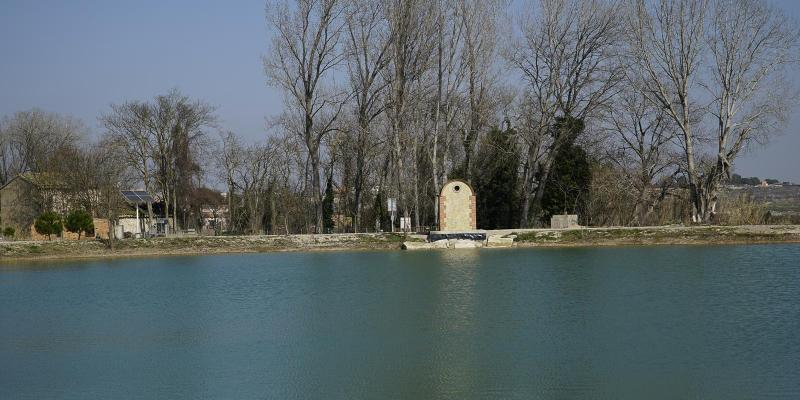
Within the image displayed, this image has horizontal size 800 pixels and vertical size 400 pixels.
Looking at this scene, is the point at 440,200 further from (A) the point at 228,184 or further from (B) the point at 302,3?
(A) the point at 228,184

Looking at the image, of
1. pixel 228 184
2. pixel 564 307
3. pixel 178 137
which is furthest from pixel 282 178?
pixel 564 307

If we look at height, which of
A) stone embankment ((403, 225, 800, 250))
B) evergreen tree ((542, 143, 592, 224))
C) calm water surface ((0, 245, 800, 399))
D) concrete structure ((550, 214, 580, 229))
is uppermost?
evergreen tree ((542, 143, 592, 224))

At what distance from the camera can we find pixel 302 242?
3600 centimetres

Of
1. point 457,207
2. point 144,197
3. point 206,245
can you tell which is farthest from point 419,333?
point 144,197

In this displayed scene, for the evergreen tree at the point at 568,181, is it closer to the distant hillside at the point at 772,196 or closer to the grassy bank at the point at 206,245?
the distant hillside at the point at 772,196

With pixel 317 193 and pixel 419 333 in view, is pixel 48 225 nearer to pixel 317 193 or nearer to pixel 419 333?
pixel 317 193

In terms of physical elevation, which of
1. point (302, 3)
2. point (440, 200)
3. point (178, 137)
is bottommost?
point (440, 200)

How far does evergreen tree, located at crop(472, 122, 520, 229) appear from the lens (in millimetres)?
42469

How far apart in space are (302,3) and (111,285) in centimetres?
2105

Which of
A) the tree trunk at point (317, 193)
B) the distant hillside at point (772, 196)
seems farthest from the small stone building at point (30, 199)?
the distant hillside at point (772, 196)

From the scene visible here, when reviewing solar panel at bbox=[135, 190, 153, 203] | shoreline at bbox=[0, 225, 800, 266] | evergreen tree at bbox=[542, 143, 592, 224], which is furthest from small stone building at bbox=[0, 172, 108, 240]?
evergreen tree at bbox=[542, 143, 592, 224]

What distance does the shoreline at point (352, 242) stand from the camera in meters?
32.4

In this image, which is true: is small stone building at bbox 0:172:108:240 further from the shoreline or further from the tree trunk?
the tree trunk

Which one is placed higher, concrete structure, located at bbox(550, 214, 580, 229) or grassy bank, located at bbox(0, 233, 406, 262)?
concrete structure, located at bbox(550, 214, 580, 229)
